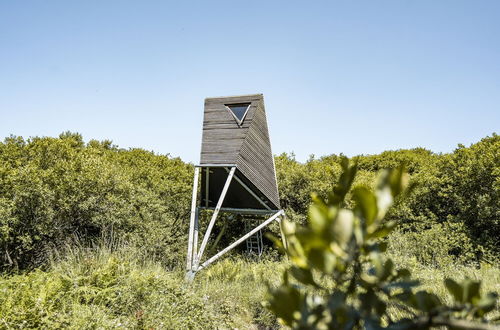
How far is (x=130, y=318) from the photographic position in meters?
5.40

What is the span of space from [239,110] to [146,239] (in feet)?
18.5

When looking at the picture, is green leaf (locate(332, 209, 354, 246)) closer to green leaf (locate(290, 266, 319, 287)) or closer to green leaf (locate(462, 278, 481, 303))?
green leaf (locate(290, 266, 319, 287))

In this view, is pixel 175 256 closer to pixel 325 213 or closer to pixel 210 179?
pixel 210 179

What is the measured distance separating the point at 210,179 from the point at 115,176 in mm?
3473

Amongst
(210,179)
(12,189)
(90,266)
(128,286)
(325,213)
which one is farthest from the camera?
(210,179)

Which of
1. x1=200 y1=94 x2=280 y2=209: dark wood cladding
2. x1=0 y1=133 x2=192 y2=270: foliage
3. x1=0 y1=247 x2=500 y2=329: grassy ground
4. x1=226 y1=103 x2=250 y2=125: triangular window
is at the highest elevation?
x1=226 y1=103 x2=250 y2=125: triangular window

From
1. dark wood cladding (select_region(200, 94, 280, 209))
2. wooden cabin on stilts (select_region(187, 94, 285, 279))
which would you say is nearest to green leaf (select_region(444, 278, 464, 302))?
wooden cabin on stilts (select_region(187, 94, 285, 279))

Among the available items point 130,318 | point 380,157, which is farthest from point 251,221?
point 380,157

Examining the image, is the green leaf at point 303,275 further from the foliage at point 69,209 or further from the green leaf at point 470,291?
the foliage at point 69,209

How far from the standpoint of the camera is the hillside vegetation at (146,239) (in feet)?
18.8

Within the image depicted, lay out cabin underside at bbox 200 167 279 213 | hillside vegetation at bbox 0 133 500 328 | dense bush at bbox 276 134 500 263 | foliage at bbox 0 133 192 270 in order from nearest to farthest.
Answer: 1. hillside vegetation at bbox 0 133 500 328
2. foliage at bbox 0 133 192 270
3. cabin underside at bbox 200 167 279 213
4. dense bush at bbox 276 134 500 263

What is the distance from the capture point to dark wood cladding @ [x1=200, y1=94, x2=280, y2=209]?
34.2 ft

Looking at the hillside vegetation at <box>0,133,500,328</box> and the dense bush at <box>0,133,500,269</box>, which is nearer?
the hillside vegetation at <box>0,133,500,328</box>

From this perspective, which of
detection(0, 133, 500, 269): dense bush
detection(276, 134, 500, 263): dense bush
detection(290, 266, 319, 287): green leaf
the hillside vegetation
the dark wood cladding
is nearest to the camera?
detection(290, 266, 319, 287): green leaf
